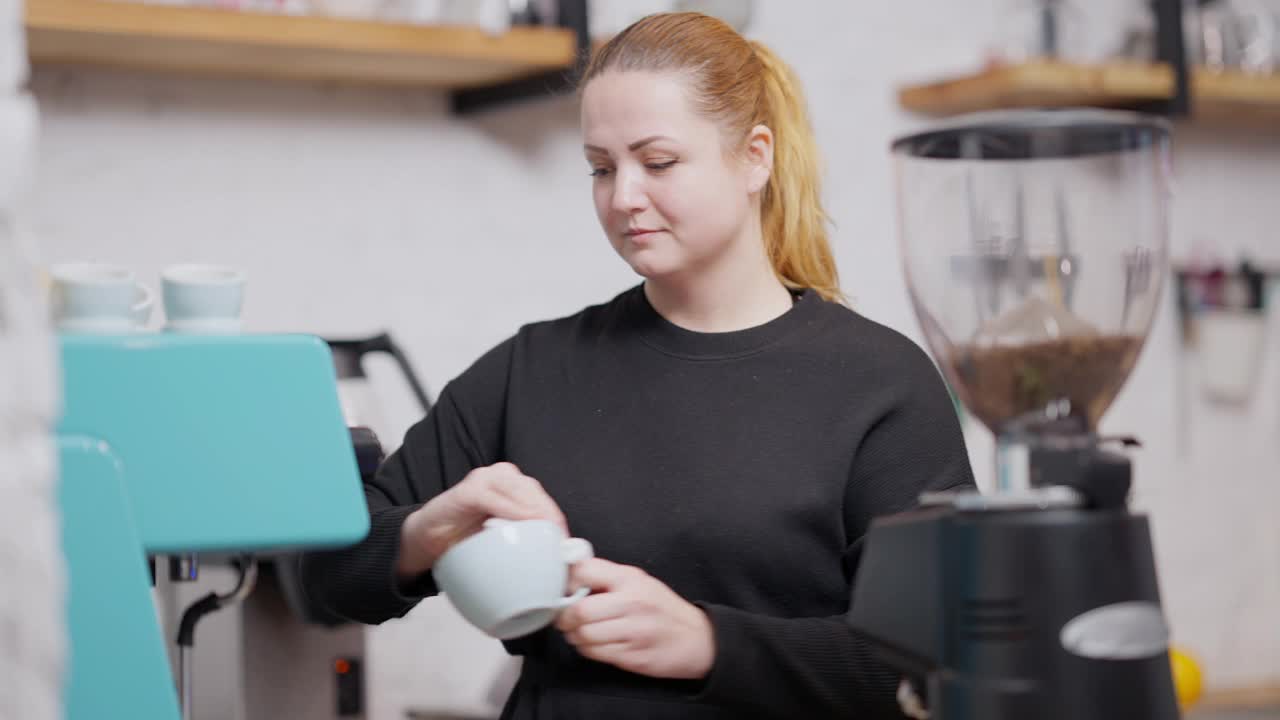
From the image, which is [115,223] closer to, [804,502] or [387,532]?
[387,532]

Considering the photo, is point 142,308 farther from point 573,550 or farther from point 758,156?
point 758,156

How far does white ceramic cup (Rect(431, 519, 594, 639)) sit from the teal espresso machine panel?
17 centimetres

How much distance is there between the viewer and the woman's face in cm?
116

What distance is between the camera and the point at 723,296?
124 centimetres

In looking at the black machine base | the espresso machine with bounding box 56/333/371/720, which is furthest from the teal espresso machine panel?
the black machine base

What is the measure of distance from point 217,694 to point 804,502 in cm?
118

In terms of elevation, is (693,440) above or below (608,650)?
above

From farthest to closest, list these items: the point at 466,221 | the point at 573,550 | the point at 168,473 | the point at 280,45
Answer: the point at 466,221, the point at 280,45, the point at 573,550, the point at 168,473

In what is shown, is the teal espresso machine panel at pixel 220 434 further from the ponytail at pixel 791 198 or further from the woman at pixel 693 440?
the ponytail at pixel 791 198

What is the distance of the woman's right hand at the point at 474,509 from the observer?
101 centimetres

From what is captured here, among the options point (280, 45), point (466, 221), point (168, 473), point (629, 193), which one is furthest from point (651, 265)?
point (466, 221)

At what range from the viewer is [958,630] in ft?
2.63

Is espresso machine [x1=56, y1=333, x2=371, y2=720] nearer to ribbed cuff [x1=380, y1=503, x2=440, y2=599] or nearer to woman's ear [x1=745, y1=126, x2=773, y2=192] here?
ribbed cuff [x1=380, y1=503, x2=440, y2=599]

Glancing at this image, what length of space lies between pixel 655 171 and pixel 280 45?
40.9 inches
